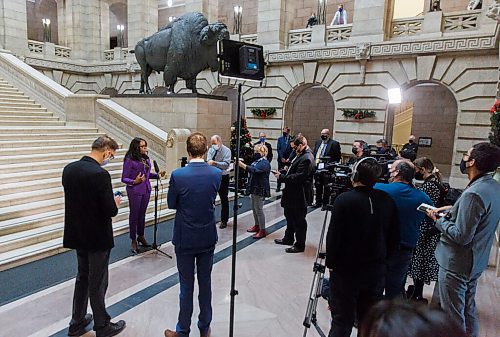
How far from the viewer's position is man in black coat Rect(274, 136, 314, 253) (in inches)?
207

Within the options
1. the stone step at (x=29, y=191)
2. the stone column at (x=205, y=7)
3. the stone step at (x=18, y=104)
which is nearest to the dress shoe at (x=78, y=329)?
the stone step at (x=29, y=191)

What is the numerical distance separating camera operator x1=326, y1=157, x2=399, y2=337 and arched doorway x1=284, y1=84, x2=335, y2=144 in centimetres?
1491

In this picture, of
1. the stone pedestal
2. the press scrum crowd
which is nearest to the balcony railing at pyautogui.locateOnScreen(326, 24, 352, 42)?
the stone pedestal

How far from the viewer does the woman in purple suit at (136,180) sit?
16.3ft

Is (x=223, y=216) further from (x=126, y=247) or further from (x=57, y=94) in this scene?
(x=57, y=94)

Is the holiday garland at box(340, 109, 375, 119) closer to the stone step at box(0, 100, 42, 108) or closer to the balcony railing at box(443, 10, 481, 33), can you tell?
the balcony railing at box(443, 10, 481, 33)

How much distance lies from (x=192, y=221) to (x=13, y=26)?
19.2 meters

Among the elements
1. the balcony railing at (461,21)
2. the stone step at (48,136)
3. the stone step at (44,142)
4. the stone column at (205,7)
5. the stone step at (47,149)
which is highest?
the stone column at (205,7)

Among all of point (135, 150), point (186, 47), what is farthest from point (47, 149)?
point (186, 47)

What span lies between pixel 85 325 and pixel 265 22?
46.0 feet

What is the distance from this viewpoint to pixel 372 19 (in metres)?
12.4

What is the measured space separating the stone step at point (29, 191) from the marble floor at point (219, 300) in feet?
8.16

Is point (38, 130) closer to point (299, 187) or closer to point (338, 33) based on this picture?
point (299, 187)

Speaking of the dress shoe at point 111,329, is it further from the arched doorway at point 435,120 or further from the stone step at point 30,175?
the arched doorway at point 435,120
